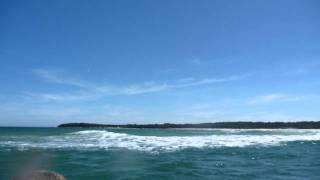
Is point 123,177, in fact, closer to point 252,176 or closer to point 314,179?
point 252,176

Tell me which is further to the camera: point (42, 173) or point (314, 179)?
point (314, 179)

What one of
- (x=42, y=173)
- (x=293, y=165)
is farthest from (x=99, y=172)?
(x=293, y=165)

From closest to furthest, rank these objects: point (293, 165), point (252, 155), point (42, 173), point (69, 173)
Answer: point (42, 173), point (69, 173), point (293, 165), point (252, 155)

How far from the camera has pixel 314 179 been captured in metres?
12.8

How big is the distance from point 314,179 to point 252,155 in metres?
6.76

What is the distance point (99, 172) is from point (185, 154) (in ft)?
21.3

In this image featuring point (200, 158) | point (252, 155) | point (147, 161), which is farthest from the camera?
point (252, 155)

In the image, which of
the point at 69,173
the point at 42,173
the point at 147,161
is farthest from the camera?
the point at 147,161

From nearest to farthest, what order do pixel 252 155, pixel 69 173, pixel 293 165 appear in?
pixel 69 173, pixel 293 165, pixel 252 155

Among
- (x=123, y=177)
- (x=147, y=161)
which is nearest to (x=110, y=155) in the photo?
(x=147, y=161)

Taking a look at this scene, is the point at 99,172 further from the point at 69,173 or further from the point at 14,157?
the point at 14,157

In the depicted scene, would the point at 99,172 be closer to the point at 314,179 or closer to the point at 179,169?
the point at 179,169

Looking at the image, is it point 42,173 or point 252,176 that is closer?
point 42,173

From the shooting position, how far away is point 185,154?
19.9 m
